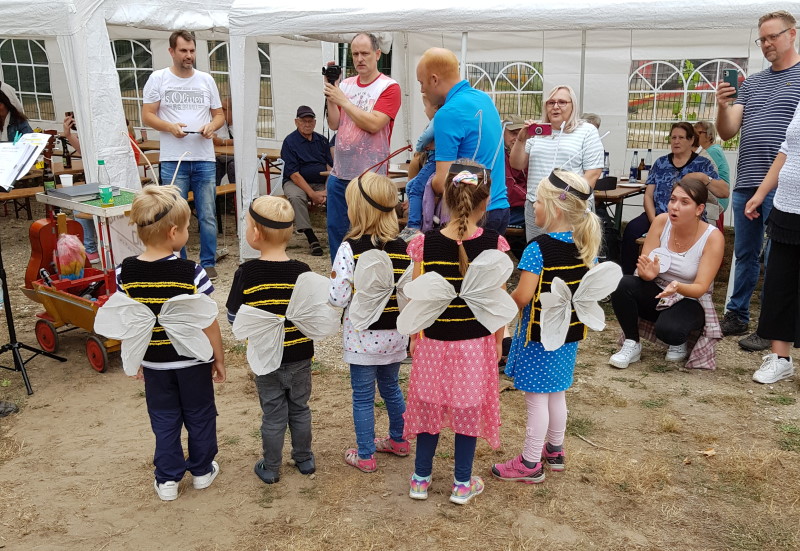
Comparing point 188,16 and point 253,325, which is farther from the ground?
point 188,16

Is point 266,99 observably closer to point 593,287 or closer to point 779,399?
point 779,399

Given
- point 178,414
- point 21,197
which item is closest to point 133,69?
point 21,197

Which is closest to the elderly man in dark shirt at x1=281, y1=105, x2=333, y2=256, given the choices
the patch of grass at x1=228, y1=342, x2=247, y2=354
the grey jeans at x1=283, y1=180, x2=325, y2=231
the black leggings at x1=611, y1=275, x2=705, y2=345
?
the grey jeans at x1=283, y1=180, x2=325, y2=231

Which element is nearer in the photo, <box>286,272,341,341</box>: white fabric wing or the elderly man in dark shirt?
<box>286,272,341,341</box>: white fabric wing

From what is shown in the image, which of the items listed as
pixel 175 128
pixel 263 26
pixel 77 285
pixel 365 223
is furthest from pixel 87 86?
pixel 365 223

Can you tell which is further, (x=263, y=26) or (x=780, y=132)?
(x=263, y=26)

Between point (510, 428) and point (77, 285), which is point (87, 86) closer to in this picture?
point (77, 285)

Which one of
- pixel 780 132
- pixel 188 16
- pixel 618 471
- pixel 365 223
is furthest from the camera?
pixel 188 16

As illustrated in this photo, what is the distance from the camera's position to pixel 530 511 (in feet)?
9.76

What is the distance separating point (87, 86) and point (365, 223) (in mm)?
4095

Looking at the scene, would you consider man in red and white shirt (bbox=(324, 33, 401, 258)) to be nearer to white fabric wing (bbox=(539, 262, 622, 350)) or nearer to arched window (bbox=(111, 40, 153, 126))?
white fabric wing (bbox=(539, 262, 622, 350))

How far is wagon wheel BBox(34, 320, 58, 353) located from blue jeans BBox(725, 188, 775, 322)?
4.45m

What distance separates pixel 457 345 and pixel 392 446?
0.89 meters

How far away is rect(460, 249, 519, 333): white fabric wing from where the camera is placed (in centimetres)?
270
